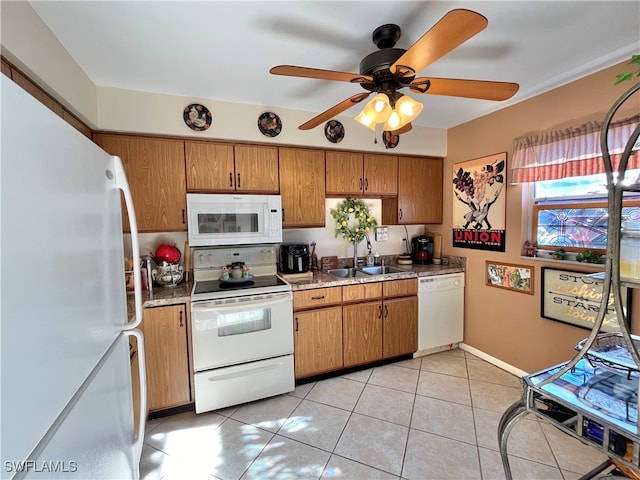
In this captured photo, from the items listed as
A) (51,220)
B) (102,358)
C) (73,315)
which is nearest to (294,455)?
(102,358)

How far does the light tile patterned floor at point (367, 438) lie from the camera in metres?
1.64

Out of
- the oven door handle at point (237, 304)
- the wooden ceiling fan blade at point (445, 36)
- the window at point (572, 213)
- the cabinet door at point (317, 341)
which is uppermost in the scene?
the wooden ceiling fan blade at point (445, 36)

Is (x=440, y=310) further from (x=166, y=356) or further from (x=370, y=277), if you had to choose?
(x=166, y=356)

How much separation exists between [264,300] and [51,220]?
1.73m

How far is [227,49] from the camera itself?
65.8 inches

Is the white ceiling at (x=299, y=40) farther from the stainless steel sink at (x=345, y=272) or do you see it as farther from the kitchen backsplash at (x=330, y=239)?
the stainless steel sink at (x=345, y=272)

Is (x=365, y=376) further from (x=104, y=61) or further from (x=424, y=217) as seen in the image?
(x=104, y=61)

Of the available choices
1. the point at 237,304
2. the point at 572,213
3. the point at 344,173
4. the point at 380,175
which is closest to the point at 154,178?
the point at 237,304

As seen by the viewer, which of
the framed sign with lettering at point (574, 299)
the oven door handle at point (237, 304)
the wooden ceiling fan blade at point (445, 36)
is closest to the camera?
the wooden ceiling fan blade at point (445, 36)

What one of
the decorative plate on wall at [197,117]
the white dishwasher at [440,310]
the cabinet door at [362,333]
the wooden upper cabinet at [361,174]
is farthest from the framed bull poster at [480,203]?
the decorative plate on wall at [197,117]

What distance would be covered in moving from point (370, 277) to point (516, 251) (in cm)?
130

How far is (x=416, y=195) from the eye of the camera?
318 centimetres

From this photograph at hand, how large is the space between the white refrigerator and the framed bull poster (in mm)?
2903

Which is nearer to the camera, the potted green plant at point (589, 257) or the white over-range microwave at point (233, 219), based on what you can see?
the potted green plant at point (589, 257)
